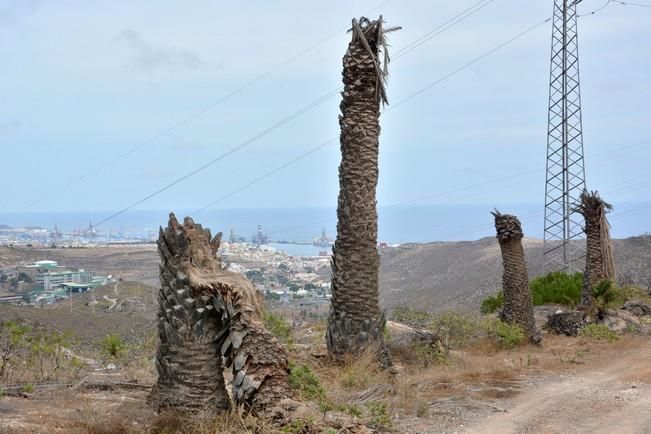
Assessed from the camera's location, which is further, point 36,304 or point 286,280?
point 286,280

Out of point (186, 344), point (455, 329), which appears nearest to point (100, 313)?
point (455, 329)

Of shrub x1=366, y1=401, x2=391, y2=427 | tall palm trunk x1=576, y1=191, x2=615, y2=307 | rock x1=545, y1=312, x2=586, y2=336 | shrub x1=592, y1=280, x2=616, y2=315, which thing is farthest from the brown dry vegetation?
tall palm trunk x1=576, y1=191, x2=615, y2=307

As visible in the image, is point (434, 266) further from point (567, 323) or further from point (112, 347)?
point (112, 347)

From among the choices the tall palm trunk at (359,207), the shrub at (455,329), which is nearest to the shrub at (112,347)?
the tall palm trunk at (359,207)

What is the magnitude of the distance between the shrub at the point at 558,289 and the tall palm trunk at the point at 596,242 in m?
2.13

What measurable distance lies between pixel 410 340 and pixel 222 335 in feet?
21.7

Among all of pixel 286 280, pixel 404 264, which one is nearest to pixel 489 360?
pixel 286 280

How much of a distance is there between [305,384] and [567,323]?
38.3 ft

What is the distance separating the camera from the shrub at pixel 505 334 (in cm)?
1535

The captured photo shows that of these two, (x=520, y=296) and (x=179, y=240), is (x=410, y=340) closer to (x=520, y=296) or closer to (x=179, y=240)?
(x=520, y=296)

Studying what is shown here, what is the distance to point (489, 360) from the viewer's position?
1379cm

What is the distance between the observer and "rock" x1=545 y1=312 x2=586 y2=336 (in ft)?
58.3

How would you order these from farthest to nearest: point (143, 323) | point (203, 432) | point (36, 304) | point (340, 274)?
point (36, 304) < point (143, 323) < point (340, 274) < point (203, 432)

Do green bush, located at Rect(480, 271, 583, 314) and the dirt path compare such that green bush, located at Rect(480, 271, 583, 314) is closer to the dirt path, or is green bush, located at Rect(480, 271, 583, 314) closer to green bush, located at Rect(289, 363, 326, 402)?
the dirt path
